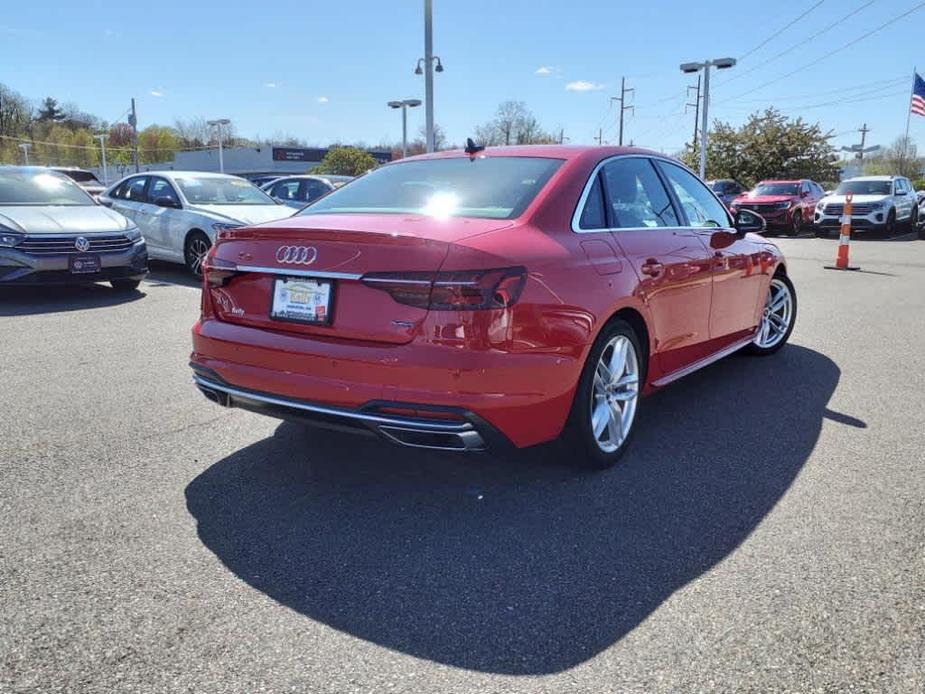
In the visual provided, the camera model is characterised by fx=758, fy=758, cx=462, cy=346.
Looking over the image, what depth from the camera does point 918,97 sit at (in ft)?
101

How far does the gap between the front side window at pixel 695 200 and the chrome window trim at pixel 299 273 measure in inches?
97.7

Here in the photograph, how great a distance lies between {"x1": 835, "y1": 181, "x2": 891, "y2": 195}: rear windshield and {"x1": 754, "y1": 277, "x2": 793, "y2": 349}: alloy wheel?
18.4 metres

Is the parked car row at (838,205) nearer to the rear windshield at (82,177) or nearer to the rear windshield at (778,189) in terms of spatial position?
the rear windshield at (778,189)

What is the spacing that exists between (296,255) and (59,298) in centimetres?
704

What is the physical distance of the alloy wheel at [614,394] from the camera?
365 centimetres

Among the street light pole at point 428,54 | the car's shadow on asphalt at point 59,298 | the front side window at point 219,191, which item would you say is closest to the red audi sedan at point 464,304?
the car's shadow on asphalt at point 59,298

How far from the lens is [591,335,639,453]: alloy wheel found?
12.0 feet

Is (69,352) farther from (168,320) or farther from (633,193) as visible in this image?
(633,193)

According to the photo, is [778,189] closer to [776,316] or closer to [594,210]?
[776,316]

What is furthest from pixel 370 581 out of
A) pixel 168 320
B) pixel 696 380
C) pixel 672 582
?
pixel 168 320

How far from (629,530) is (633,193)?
1.95 metres

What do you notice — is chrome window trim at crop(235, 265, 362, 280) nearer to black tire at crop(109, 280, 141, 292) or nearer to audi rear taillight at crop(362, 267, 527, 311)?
audi rear taillight at crop(362, 267, 527, 311)

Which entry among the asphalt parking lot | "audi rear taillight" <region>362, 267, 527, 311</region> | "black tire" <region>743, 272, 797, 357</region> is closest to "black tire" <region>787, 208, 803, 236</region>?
"black tire" <region>743, 272, 797, 357</region>

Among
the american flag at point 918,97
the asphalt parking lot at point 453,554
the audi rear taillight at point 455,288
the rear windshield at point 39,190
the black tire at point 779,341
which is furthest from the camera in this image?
the american flag at point 918,97
